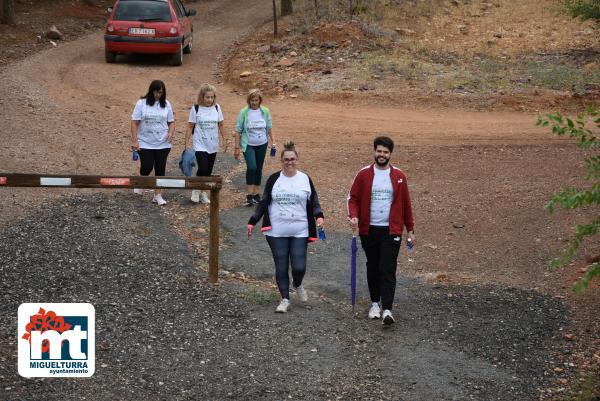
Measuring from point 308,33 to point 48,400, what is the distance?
61.1 ft

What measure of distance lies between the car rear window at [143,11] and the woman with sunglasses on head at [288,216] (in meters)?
15.3

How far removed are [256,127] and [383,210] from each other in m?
4.04

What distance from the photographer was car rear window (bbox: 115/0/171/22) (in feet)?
76.2

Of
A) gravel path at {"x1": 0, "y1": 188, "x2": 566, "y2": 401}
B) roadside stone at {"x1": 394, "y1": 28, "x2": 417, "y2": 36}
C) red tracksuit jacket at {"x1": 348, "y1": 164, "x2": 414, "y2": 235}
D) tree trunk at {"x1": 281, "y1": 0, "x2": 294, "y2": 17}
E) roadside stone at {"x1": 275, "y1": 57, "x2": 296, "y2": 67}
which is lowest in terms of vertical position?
gravel path at {"x1": 0, "y1": 188, "x2": 566, "y2": 401}

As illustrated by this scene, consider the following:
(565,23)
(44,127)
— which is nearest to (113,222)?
(44,127)

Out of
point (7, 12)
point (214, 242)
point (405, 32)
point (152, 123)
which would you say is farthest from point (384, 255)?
point (7, 12)

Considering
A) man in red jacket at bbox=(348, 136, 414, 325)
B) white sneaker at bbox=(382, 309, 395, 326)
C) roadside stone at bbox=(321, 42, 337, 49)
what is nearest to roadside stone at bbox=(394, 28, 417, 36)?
roadside stone at bbox=(321, 42, 337, 49)

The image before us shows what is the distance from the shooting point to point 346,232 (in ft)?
40.7

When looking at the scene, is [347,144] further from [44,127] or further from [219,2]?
[219,2]

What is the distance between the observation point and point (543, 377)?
311 inches

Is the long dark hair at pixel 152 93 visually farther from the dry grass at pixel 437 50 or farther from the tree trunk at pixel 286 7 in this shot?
the tree trunk at pixel 286 7

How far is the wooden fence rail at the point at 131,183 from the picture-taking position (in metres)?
8.77

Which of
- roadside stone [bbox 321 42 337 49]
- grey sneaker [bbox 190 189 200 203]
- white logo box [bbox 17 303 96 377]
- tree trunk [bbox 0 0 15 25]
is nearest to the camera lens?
white logo box [bbox 17 303 96 377]

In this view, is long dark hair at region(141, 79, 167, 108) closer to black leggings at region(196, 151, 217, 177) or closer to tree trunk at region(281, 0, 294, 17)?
black leggings at region(196, 151, 217, 177)
